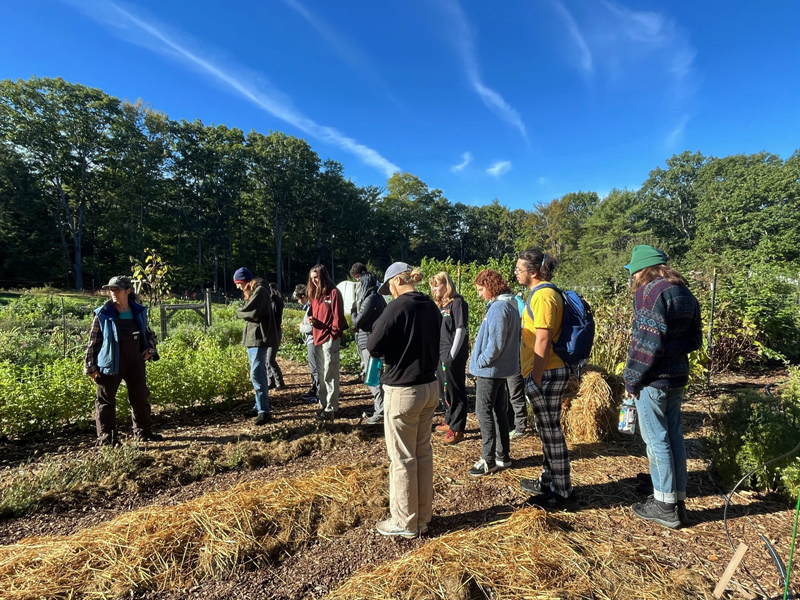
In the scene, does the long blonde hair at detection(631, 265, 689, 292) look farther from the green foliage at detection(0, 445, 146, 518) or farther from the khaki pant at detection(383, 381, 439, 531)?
the green foliage at detection(0, 445, 146, 518)

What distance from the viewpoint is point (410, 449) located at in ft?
7.86

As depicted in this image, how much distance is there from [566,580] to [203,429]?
154 inches

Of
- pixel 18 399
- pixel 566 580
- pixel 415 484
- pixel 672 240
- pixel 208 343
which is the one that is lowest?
pixel 566 580

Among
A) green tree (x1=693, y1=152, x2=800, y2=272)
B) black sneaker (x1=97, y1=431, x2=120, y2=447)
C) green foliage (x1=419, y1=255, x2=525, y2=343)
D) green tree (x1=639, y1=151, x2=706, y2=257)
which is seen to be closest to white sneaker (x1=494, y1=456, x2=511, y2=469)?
black sneaker (x1=97, y1=431, x2=120, y2=447)

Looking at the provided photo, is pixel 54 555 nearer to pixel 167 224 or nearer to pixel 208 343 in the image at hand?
pixel 208 343

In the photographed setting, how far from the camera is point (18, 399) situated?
12.5 ft

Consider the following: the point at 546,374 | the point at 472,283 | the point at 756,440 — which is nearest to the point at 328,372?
the point at 546,374

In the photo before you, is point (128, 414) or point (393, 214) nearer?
point (128, 414)

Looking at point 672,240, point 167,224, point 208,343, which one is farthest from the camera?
point 672,240

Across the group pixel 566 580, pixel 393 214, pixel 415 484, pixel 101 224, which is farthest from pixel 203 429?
pixel 393 214

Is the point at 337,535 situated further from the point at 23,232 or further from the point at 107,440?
the point at 23,232

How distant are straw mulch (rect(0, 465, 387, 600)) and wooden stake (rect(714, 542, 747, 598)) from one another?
189 cm

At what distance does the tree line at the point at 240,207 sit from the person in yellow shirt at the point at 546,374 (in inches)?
624

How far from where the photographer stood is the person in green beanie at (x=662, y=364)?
2385 millimetres
